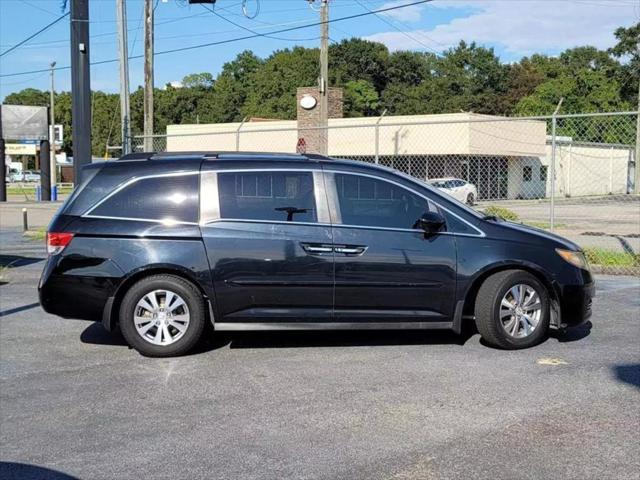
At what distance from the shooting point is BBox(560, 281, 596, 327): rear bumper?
22.6ft

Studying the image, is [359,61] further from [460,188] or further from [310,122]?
[310,122]

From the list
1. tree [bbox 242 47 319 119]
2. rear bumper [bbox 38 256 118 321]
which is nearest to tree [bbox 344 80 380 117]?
tree [bbox 242 47 319 119]

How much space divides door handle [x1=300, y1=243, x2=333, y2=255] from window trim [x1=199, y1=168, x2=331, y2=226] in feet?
0.67

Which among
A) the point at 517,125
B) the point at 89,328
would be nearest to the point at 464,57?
the point at 517,125

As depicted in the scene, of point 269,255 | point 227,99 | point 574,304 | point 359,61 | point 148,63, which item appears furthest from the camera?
point 227,99

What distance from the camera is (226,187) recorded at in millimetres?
6770

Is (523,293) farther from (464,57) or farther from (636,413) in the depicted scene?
(464,57)

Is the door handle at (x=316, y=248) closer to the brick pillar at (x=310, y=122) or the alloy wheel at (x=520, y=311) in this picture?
the alloy wheel at (x=520, y=311)

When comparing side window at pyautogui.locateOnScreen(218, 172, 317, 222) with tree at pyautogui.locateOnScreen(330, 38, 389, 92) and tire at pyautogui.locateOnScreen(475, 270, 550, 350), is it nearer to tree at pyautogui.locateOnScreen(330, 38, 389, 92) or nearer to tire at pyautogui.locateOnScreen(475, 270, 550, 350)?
tire at pyautogui.locateOnScreen(475, 270, 550, 350)

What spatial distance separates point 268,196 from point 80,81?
9.49 m

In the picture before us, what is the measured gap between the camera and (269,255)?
6566 millimetres

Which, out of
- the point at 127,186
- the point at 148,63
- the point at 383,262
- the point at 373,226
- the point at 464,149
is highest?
the point at 148,63

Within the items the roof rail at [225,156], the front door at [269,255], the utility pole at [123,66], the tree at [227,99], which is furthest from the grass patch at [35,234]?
the tree at [227,99]

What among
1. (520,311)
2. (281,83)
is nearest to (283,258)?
(520,311)
